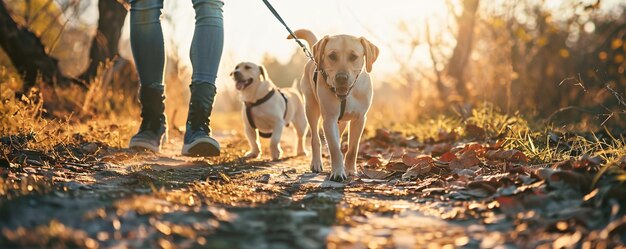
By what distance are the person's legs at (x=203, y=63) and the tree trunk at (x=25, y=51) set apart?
3.19 metres

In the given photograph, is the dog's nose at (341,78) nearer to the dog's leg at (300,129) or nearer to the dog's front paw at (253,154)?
the dog's front paw at (253,154)

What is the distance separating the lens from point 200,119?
3.93 metres

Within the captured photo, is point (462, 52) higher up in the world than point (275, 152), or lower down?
higher up

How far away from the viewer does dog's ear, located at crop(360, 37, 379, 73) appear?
13.2ft

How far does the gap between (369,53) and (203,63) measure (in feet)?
3.68

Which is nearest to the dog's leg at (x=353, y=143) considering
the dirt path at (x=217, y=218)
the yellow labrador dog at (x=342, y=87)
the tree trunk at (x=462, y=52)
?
the yellow labrador dog at (x=342, y=87)

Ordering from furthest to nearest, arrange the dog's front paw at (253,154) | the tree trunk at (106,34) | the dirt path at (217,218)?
the tree trunk at (106,34) → the dog's front paw at (253,154) → the dirt path at (217,218)

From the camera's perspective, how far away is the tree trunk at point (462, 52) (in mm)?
10172

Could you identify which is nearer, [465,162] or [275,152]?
[465,162]

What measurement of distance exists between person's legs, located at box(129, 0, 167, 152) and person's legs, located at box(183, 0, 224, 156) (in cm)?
28

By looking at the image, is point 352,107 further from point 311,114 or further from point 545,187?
point 545,187

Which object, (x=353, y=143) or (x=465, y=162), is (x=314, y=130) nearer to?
(x=353, y=143)

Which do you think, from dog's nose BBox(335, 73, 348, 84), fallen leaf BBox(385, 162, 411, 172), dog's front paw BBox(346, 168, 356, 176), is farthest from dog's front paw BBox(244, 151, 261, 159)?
dog's nose BBox(335, 73, 348, 84)

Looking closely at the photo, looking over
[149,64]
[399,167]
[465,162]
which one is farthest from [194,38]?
[465,162]
